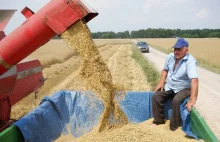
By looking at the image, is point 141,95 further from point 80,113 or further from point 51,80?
point 51,80

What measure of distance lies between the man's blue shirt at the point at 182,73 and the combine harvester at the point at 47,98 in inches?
17.0

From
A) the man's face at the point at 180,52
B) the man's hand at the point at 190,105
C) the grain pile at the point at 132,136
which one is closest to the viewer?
the grain pile at the point at 132,136

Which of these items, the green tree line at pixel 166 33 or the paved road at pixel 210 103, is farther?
the green tree line at pixel 166 33

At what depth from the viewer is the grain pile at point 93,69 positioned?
3.34m

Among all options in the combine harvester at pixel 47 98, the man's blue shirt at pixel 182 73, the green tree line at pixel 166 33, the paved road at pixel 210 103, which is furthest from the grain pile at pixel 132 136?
the green tree line at pixel 166 33

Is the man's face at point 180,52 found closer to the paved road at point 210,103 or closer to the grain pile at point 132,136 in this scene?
the grain pile at point 132,136

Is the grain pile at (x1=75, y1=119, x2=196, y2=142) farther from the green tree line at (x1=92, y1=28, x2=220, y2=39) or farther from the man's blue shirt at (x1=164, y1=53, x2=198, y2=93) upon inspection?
the green tree line at (x1=92, y1=28, x2=220, y2=39)

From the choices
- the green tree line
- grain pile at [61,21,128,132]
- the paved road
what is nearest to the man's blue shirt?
grain pile at [61,21,128,132]

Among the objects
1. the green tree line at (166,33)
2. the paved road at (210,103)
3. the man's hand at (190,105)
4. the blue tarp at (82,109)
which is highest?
the man's hand at (190,105)

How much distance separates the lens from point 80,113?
209 inches

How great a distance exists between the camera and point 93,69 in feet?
12.2

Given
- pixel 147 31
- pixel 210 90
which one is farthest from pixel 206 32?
pixel 210 90

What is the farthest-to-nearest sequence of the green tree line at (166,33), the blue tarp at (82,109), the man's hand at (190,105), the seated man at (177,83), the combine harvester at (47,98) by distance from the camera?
the green tree line at (166,33), the blue tarp at (82,109), the seated man at (177,83), the man's hand at (190,105), the combine harvester at (47,98)

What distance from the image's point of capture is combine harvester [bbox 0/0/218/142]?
3.11m
